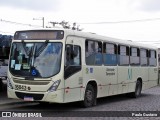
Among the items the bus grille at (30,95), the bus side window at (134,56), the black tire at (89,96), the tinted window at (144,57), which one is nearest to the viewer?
the bus grille at (30,95)

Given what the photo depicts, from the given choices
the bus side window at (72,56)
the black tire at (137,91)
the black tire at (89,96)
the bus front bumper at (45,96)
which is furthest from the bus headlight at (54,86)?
the black tire at (137,91)

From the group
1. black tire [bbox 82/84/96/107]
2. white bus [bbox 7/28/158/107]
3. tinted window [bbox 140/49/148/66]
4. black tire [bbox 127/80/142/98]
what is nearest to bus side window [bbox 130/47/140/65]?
tinted window [bbox 140/49/148/66]

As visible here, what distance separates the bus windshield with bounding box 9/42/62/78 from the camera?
42.8ft

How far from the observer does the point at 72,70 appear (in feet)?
44.6

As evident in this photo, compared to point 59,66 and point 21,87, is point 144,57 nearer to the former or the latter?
point 59,66

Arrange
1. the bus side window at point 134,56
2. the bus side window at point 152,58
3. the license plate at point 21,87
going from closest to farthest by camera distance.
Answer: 1. the license plate at point 21,87
2. the bus side window at point 134,56
3. the bus side window at point 152,58

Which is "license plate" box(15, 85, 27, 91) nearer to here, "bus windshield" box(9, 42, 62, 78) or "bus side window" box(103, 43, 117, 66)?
"bus windshield" box(9, 42, 62, 78)

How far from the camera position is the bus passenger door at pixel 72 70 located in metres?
13.3

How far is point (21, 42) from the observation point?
550 inches

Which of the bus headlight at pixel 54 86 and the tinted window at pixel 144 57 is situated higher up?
the tinted window at pixel 144 57

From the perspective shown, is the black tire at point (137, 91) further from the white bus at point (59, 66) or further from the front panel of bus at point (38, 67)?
the front panel of bus at point (38, 67)

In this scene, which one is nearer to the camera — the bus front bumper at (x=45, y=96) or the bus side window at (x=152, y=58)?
the bus front bumper at (x=45, y=96)

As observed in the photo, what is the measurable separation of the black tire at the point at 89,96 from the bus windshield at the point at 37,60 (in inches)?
89.7

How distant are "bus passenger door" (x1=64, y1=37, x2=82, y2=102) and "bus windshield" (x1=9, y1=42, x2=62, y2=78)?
1.25ft
